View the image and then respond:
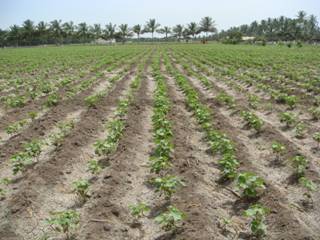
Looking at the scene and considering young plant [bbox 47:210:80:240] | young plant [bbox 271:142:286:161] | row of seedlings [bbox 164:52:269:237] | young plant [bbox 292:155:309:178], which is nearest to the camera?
young plant [bbox 47:210:80:240]

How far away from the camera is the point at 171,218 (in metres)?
4.36

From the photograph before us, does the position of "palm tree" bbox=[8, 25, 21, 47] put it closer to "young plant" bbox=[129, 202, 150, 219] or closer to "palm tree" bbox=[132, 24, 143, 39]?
"palm tree" bbox=[132, 24, 143, 39]

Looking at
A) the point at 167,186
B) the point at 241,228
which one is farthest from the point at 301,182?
the point at 167,186

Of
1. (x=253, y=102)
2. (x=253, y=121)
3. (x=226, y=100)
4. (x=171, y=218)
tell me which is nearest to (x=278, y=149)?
(x=253, y=121)

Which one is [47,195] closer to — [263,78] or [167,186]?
[167,186]

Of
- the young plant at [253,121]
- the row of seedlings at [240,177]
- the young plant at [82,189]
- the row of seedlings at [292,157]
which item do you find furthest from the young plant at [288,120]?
the young plant at [82,189]

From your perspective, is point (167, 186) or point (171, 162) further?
point (171, 162)

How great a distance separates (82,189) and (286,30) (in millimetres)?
109426

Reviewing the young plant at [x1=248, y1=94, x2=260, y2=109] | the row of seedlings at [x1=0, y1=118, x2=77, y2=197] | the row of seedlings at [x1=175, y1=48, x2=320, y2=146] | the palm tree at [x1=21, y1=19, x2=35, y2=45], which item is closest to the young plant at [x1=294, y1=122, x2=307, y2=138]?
the row of seedlings at [x1=175, y1=48, x2=320, y2=146]

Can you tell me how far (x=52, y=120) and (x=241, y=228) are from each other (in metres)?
6.23

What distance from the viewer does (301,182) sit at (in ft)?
18.0

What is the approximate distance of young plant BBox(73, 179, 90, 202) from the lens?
518 cm

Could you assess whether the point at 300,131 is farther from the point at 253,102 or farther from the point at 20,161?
the point at 20,161

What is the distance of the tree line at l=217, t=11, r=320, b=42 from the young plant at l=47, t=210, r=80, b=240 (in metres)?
80.8
